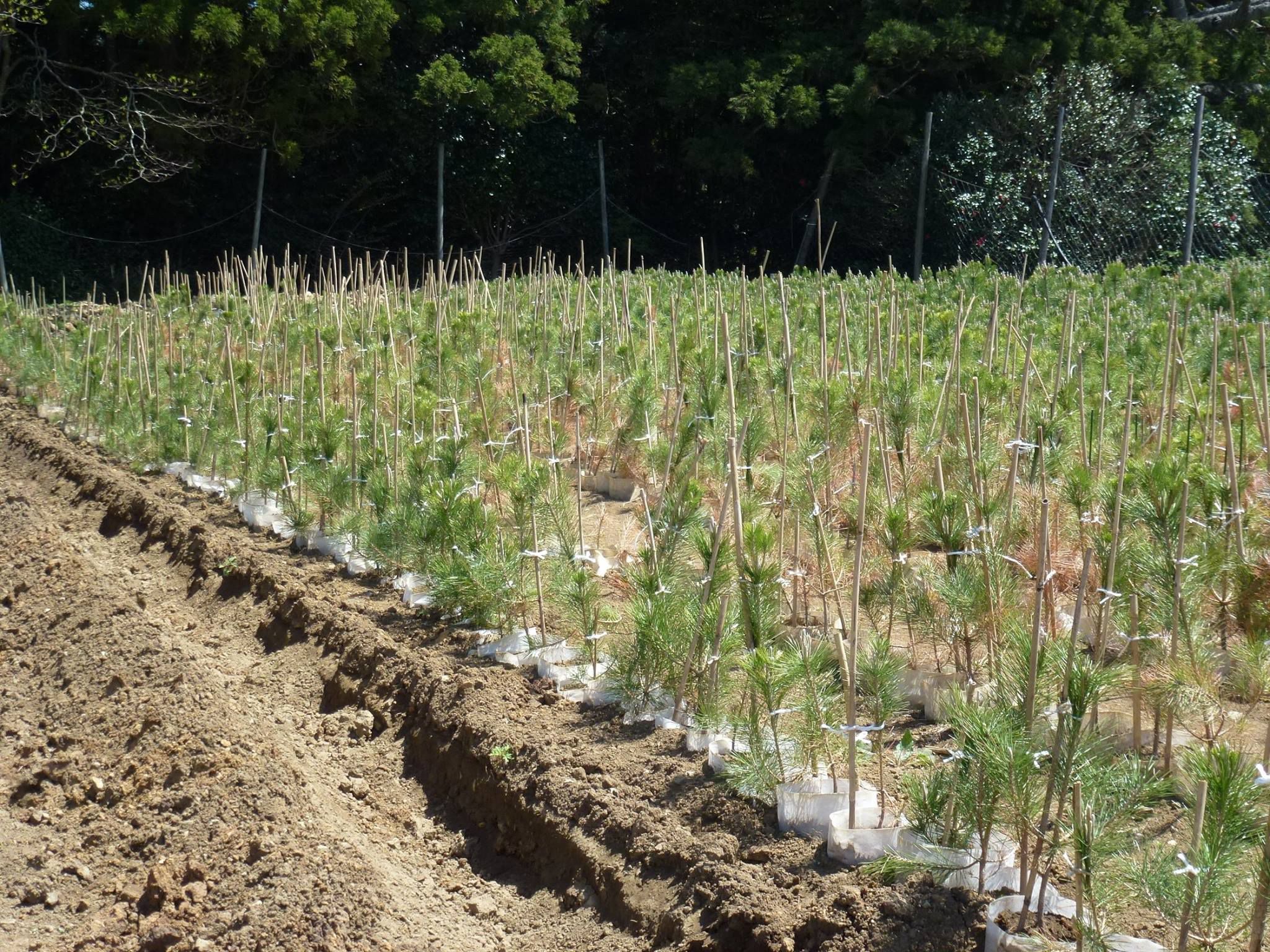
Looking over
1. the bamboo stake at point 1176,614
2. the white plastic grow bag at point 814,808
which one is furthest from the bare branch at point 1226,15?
the white plastic grow bag at point 814,808

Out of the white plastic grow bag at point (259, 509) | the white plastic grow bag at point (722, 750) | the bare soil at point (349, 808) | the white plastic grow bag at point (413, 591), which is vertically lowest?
the bare soil at point (349, 808)

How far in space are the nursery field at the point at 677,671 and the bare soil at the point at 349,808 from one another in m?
0.01

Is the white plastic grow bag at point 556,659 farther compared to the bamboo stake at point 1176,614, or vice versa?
the white plastic grow bag at point 556,659

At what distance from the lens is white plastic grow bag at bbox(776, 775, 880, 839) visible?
250 centimetres

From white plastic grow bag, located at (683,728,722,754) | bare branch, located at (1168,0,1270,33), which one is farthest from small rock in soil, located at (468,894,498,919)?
bare branch, located at (1168,0,1270,33)

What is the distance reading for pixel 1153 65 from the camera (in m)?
15.1

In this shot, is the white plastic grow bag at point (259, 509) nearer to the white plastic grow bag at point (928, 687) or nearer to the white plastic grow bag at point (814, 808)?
the white plastic grow bag at point (928, 687)

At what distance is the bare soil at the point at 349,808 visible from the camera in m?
2.46

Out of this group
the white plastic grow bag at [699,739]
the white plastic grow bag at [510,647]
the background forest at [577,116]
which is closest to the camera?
the white plastic grow bag at [699,739]

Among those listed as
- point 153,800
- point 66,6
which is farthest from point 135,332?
point 66,6

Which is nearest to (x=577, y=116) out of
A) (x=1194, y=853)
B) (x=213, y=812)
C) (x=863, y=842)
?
(x=213, y=812)

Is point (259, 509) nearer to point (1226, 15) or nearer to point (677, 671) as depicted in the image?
point (677, 671)

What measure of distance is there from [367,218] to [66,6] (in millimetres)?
5258

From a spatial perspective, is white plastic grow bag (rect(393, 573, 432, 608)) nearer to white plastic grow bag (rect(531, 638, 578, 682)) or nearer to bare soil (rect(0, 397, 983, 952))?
bare soil (rect(0, 397, 983, 952))
